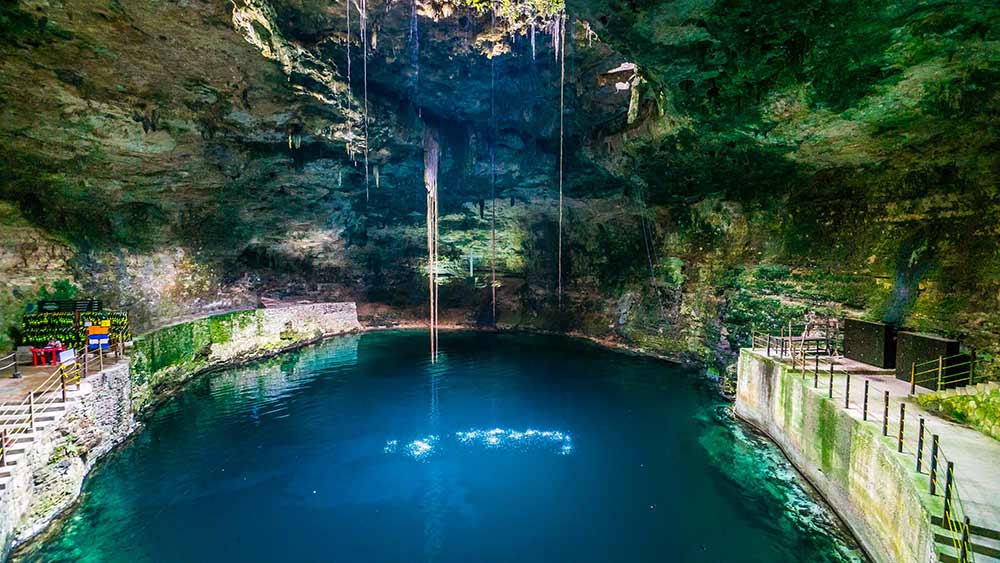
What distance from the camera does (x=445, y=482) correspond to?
10844 mm

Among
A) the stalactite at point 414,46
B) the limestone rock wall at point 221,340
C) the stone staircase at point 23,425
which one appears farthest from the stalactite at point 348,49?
the stone staircase at point 23,425

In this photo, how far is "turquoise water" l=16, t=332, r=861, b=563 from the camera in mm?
8398

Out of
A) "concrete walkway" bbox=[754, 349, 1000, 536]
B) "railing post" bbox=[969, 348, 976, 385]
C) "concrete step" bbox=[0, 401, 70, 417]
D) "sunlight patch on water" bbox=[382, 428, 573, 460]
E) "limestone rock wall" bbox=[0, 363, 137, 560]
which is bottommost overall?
"sunlight patch on water" bbox=[382, 428, 573, 460]

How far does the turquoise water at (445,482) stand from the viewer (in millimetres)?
8398

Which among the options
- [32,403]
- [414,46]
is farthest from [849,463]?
[414,46]

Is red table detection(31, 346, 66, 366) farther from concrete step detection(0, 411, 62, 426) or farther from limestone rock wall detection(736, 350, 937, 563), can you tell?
limestone rock wall detection(736, 350, 937, 563)

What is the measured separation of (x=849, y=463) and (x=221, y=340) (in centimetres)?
2294

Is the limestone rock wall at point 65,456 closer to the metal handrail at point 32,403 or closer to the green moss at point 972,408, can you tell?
the metal handrail at point 32,403

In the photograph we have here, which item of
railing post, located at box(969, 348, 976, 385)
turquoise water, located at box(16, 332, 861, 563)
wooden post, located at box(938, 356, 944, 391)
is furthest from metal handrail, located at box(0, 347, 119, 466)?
railing post, located at box(969, 348, 976, 385)

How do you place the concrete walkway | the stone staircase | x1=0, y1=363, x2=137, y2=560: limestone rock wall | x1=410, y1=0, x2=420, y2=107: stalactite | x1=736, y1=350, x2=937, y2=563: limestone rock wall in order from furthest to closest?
x1=410, y1=0, x2=420, y2=107: stalactite < x1=0, y1=363, x2=137, y2=560: limestone rock wall < the stone staircase < x1=736, y1=350, x2=937, y2=563: limestone rock wall < the concrete walkway

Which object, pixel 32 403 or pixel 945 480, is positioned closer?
pixel 945 480

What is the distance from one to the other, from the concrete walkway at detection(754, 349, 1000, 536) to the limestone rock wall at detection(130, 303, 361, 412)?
19.0 m

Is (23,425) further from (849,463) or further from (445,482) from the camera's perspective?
(849,463)

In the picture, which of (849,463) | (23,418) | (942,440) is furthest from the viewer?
(23,418)
